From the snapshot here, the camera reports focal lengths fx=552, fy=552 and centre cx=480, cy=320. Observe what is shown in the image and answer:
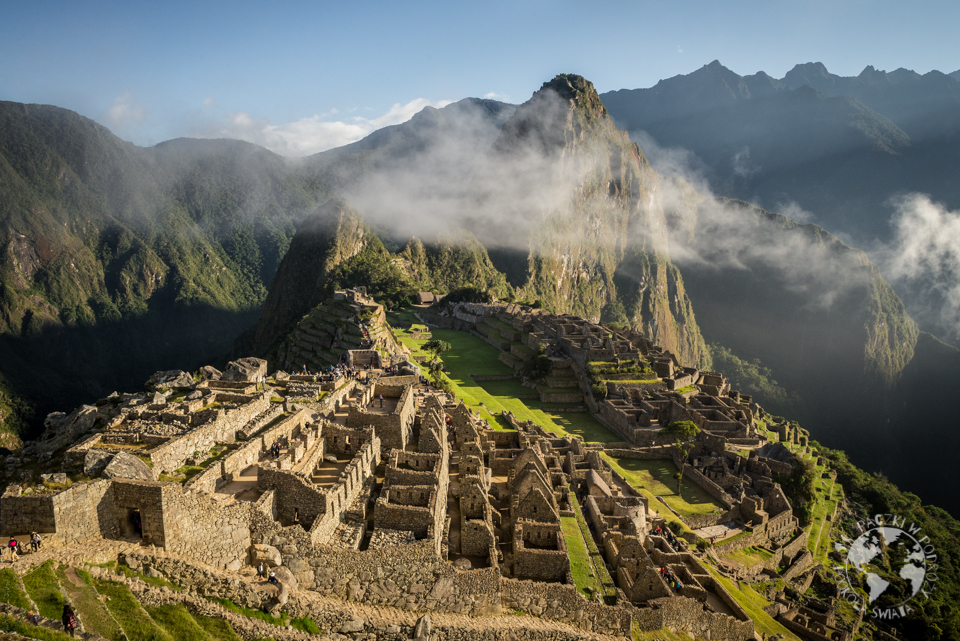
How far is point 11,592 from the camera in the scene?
8.81m

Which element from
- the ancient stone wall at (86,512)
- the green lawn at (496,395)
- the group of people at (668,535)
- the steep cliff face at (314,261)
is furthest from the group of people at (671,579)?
the steep cliff face at (314,261)

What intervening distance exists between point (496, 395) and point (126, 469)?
40.9 meters

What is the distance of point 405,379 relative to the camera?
2723 cm

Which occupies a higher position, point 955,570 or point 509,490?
point 509,490

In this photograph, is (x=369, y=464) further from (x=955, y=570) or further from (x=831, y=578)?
(x=955, y=570)

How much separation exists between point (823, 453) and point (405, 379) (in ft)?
166

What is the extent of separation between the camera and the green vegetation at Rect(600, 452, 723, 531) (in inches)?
1254

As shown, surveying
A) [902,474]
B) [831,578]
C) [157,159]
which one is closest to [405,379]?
[831,578]

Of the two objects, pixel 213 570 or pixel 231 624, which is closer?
pixel 231 624

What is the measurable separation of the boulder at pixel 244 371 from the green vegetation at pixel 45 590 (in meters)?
15.7

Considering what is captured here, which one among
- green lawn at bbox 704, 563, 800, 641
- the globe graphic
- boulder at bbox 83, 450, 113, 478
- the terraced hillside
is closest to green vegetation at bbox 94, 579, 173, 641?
boulder at bbox 83, 450, 113, 478

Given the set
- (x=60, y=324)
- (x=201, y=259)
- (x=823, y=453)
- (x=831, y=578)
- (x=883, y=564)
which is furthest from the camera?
(x=201, y=259)

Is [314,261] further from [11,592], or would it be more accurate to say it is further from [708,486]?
[11,592]

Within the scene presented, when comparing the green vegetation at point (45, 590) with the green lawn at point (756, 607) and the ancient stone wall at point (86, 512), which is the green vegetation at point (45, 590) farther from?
the green lawn at point (756, 607)
